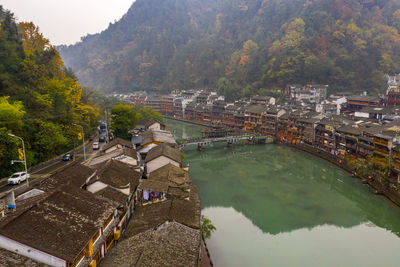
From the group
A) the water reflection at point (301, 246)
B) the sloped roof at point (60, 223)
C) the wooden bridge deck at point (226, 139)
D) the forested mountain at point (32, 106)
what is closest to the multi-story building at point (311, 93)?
the wooden bridge deck at point (226, 139)

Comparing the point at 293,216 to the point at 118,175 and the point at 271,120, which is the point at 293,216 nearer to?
the point at 118,175

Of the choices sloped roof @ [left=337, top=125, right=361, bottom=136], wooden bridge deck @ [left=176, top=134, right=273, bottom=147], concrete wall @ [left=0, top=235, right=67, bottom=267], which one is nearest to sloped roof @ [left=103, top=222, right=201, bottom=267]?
concrete wall @ [left=0, top=235, right=67, bottom=267]

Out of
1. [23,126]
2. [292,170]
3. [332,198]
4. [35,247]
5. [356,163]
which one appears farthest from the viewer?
[292,170]

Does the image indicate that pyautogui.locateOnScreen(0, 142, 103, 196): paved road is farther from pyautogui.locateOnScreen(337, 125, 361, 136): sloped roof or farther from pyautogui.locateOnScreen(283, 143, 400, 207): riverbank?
pyautogui.locateOnScreen(337, 125, 361, 136): sloped roof

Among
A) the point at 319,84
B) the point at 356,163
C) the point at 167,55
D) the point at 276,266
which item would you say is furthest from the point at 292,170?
the point at 167,55

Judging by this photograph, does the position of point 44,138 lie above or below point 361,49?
below

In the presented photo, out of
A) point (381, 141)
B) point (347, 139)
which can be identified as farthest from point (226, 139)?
point (381, 141)

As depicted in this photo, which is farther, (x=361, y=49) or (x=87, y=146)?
(x=361, y=49)

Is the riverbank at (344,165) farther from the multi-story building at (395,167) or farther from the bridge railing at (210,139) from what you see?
the bridge railing at (210,139)

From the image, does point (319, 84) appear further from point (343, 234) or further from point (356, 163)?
point (343, 234)
